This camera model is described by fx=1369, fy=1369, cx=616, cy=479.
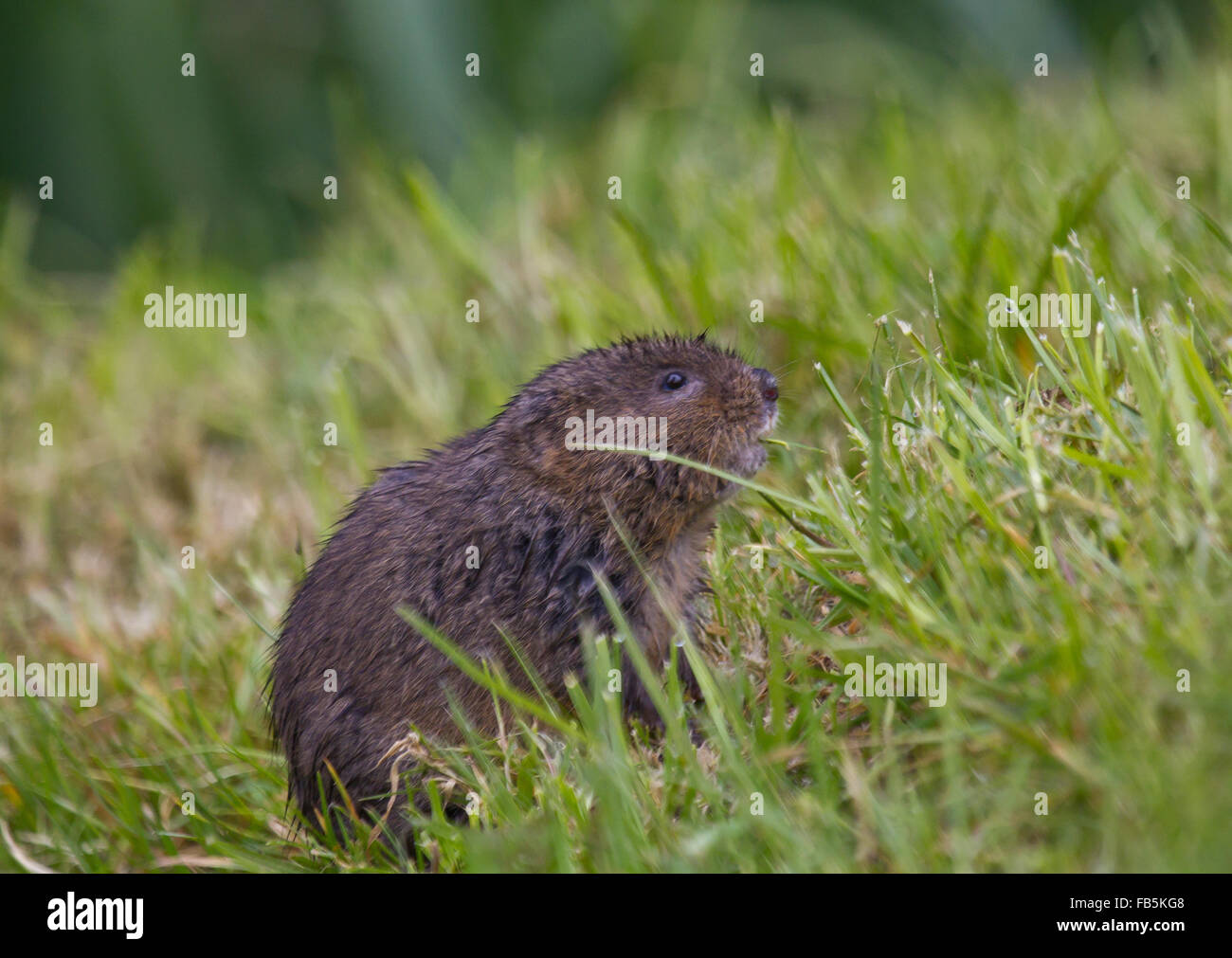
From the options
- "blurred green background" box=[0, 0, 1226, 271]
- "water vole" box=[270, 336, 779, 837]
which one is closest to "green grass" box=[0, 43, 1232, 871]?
"water vole" box=[270, 336, 779, 837]

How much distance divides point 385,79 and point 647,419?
605cm

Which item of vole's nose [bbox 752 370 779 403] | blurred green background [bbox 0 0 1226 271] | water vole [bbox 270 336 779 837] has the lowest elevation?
water vole [bbox 270 336 779 837]

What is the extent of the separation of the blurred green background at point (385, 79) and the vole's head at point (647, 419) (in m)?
3.49

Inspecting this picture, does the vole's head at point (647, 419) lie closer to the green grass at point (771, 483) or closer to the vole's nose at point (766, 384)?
the vole's nose at point (766, 384)

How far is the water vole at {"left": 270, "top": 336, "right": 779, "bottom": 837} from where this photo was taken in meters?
3.59

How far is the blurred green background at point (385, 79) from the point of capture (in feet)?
27.1

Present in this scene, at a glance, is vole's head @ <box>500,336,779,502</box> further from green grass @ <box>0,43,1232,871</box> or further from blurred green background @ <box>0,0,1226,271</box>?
blurred green background @ <box>0,0,1226,271</box>

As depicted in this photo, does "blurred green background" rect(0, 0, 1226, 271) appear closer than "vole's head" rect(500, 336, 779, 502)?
No

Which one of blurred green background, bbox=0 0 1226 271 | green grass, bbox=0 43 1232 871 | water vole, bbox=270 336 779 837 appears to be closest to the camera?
green grass, bbox=0 43 1232 871

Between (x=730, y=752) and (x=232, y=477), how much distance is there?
147 inches

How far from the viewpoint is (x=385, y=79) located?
9.16 metres

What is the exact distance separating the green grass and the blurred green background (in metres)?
0.46

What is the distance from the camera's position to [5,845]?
3811 millimetres
